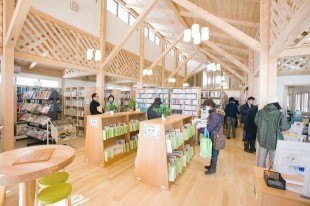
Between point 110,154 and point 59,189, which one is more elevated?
point 59,189

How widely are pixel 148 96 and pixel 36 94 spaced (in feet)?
14.5

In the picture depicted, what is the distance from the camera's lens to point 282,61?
7.22 m

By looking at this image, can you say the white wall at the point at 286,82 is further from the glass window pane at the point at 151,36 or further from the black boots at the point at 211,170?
the glass window pane at the point at 151,36

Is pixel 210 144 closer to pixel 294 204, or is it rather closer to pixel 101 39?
pixel 294 204

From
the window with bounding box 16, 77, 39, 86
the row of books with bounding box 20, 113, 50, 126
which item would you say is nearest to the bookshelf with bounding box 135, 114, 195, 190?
the row of books with bounding box 20, 113, 50, 126

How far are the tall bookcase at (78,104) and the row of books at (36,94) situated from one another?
1251 mm

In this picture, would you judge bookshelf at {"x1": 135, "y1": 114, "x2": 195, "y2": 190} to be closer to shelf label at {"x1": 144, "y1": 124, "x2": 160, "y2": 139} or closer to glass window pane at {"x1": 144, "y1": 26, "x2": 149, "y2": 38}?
shelf label at {"x1": 144, "y1": 124, "x2": 160, "y2": 139}

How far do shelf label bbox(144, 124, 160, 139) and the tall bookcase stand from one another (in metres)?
4.58

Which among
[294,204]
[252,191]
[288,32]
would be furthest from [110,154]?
[288,32]

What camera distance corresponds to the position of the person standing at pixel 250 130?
471cm

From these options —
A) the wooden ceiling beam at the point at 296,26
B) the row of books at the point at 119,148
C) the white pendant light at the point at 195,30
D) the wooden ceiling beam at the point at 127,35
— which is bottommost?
the row of books at the point at 119,148

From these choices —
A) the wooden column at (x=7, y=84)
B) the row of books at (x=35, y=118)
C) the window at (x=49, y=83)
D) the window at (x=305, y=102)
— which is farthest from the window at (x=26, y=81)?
the window at (x=305, y=102)

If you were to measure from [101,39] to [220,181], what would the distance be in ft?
20.7

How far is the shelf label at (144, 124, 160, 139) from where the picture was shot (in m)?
2.85
